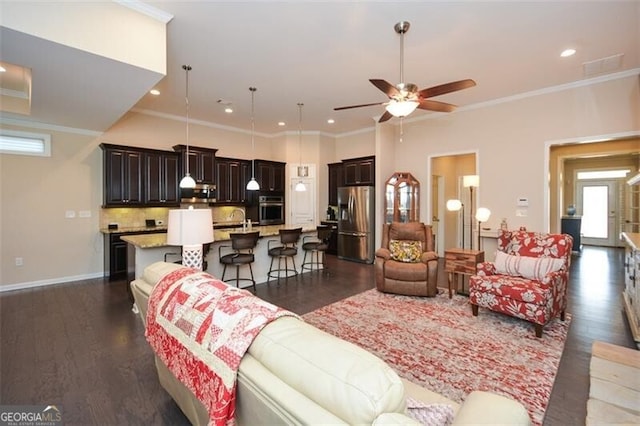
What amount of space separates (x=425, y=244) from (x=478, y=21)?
9.44 ft

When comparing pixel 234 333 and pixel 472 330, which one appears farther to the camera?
pixel 472 330

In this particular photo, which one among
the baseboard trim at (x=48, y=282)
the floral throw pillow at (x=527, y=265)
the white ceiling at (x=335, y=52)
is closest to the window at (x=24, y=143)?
the white ceiling at (x=335, y=52)

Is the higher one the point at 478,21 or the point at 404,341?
the point at 478,21

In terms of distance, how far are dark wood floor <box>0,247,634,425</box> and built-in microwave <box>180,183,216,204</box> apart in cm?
200

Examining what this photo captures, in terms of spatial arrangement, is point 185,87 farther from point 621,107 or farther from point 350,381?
point 621,107

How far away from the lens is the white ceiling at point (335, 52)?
2.83 m

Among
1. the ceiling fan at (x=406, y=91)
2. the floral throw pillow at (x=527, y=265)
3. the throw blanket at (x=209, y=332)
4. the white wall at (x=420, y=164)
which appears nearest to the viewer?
the throw blanket at (x=209, y=332)

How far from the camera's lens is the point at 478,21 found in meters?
3.05

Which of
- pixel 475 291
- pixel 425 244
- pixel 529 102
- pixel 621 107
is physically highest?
pixel 529 102

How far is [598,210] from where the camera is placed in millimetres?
9094

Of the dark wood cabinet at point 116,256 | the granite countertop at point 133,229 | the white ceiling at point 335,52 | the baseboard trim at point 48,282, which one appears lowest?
the baseboard trim at point 48,282

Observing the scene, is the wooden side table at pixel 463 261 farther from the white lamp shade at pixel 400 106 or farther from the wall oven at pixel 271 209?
the wall oven at pixel 271 209

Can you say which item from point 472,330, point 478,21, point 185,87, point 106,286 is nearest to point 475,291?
point 472,330

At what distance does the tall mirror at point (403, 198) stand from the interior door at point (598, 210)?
6787 millimetres
